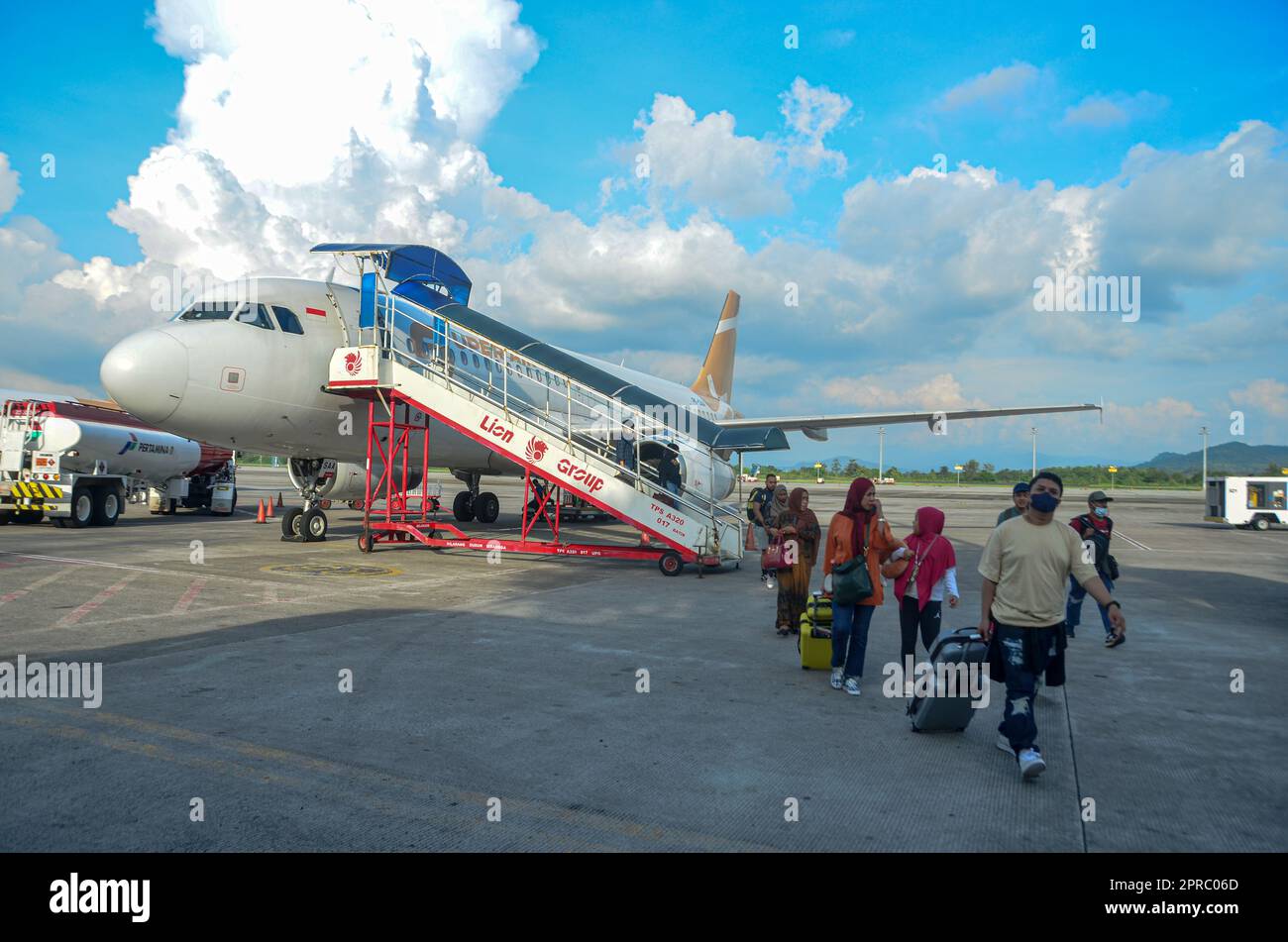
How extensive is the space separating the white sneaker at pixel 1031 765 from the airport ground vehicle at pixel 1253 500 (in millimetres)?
31643

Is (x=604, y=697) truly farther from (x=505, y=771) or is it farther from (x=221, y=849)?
(x=221, y=849)

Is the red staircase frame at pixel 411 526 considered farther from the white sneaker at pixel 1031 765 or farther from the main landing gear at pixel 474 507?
the white sneaker at pixel 1031 765

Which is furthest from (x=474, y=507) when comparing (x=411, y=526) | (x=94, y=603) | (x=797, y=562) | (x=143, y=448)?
(x=797, y=562)

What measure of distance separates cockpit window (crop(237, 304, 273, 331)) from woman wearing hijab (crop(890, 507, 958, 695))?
11697mm

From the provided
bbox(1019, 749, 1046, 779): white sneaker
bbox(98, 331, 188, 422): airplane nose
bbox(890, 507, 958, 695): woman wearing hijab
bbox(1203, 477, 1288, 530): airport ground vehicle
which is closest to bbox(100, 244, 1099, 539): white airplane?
bbox(98, 331, 188, 422): airplane nose

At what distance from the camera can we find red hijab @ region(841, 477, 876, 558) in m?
6.62

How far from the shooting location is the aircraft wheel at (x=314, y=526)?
17.0 metres

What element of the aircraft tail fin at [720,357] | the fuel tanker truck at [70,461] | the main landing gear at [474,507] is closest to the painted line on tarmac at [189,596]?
the fuel tanker truck at [70,461]

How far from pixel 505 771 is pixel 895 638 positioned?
573 cm

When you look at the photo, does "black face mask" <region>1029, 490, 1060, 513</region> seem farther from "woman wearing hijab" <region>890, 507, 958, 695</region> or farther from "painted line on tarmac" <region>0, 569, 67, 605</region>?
"painted line on tarmac" <region>0, 569, 67, 605</region>
